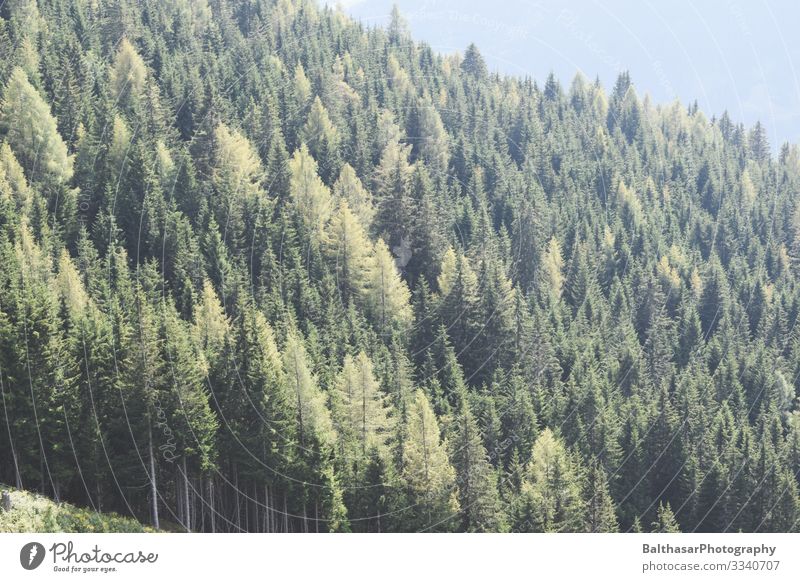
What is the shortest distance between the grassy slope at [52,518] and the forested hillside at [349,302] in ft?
7.97

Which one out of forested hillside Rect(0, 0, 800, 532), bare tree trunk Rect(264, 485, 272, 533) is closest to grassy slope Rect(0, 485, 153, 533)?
forested hillside Rect(0, 0, 800, 532)

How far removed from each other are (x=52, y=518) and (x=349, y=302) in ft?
162

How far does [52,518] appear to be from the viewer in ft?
152

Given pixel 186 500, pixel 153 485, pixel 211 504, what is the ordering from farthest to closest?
pixel 211 504, pixel 186 500, pixel 153 485

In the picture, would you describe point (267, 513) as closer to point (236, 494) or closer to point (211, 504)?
point (236, 494)

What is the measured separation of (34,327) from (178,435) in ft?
31.6

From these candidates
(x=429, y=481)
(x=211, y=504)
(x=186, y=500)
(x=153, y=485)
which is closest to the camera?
(x=153, y=485)

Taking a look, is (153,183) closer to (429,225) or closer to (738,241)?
(429,225)

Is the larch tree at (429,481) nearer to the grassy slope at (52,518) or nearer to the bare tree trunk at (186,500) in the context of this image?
the bare tree trunk at (186,500)

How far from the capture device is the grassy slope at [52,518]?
1721 inches

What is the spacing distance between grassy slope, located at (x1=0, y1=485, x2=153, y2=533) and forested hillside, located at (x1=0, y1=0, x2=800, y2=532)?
7.97 feet

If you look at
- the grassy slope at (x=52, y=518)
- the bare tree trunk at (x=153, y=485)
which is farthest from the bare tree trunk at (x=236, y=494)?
the grassy slope at (x=52, y=518)

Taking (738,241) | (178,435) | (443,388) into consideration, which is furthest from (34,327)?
(738,241)

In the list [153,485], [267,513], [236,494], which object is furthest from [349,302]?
[153,485]
